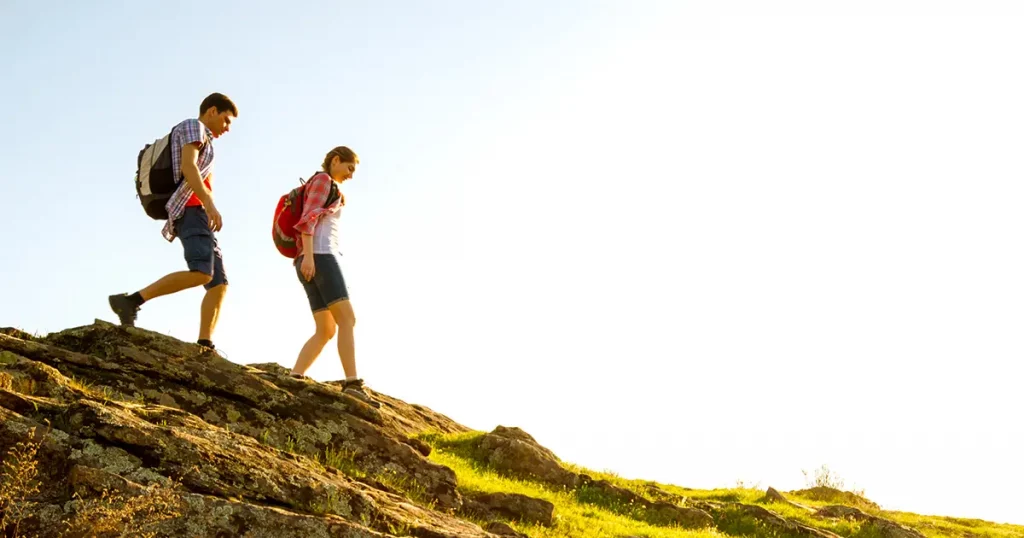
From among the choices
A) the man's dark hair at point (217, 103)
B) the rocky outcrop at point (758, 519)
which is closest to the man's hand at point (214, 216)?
the man's dark hair at point (217, 103)

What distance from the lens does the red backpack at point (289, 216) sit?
12.1 meters

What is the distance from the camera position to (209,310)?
10891mm

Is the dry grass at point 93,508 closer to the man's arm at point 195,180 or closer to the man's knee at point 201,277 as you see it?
the man's knee at point 201,277

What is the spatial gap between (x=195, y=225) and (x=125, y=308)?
138 centimetres

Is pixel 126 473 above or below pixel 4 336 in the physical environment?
below

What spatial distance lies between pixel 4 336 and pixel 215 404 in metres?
2.38

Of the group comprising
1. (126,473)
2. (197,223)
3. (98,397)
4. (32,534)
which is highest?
(197,223)

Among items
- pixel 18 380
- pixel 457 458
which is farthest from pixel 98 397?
pixel 457 458

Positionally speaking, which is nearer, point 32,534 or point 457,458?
point 32,534

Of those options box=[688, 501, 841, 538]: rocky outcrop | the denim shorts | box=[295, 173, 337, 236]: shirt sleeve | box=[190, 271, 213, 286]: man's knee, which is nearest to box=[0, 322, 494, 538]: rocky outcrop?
box=[190, 271, 213, 286]: man's knee

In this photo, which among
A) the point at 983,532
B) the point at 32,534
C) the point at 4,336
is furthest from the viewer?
the point at 983,532

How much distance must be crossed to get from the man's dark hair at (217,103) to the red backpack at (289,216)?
1599 millimetres

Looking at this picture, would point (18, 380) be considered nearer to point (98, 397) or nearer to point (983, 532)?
point (98, 397)

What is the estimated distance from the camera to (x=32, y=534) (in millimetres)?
5730
